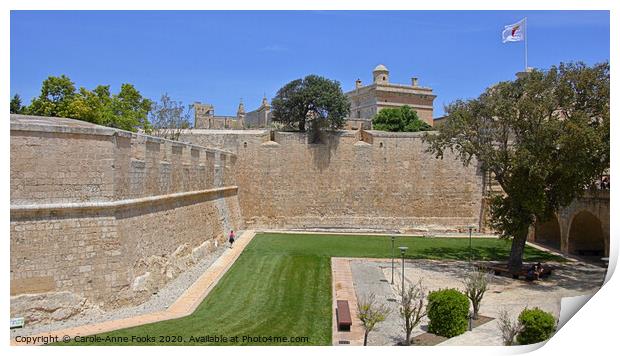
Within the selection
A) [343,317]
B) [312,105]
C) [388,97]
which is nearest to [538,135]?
[343,317]

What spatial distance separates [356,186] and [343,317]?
48.7ft

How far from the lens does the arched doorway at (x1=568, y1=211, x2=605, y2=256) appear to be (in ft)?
59.8

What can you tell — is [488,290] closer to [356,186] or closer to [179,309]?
[179,309]

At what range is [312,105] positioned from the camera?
2512 cm

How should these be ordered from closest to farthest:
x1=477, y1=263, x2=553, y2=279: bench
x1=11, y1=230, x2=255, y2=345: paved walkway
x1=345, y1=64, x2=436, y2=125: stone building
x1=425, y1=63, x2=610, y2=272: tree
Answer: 1. x1=11, y1=230, x2=255, y2=345: paved walkway
2. x1=425, y1=63, x2=610, y2=272: tree
3. x1=477, y1=263, x2=553, y2=279: bench
4. x1=345, y1=64, x2=436, y2=125: stone building

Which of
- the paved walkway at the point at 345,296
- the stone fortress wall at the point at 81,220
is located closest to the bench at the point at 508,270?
the paved walkway at the point at 345,296

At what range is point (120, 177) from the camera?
10.4 m

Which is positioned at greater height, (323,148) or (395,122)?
(395,122)

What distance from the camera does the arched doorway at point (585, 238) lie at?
1822cm

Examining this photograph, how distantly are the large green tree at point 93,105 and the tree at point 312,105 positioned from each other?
911 cm

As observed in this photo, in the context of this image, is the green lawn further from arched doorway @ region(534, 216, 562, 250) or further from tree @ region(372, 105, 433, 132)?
tree @ region(372, 105, 433, 132)

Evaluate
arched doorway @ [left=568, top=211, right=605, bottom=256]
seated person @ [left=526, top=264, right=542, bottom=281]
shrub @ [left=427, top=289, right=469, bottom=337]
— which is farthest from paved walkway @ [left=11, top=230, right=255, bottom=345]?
arched doorway @ [left=568, top=211, right=605, bottom=256]

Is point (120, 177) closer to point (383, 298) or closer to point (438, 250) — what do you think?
point (383, 298)

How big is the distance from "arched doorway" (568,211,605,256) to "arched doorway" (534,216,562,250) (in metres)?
2.90
